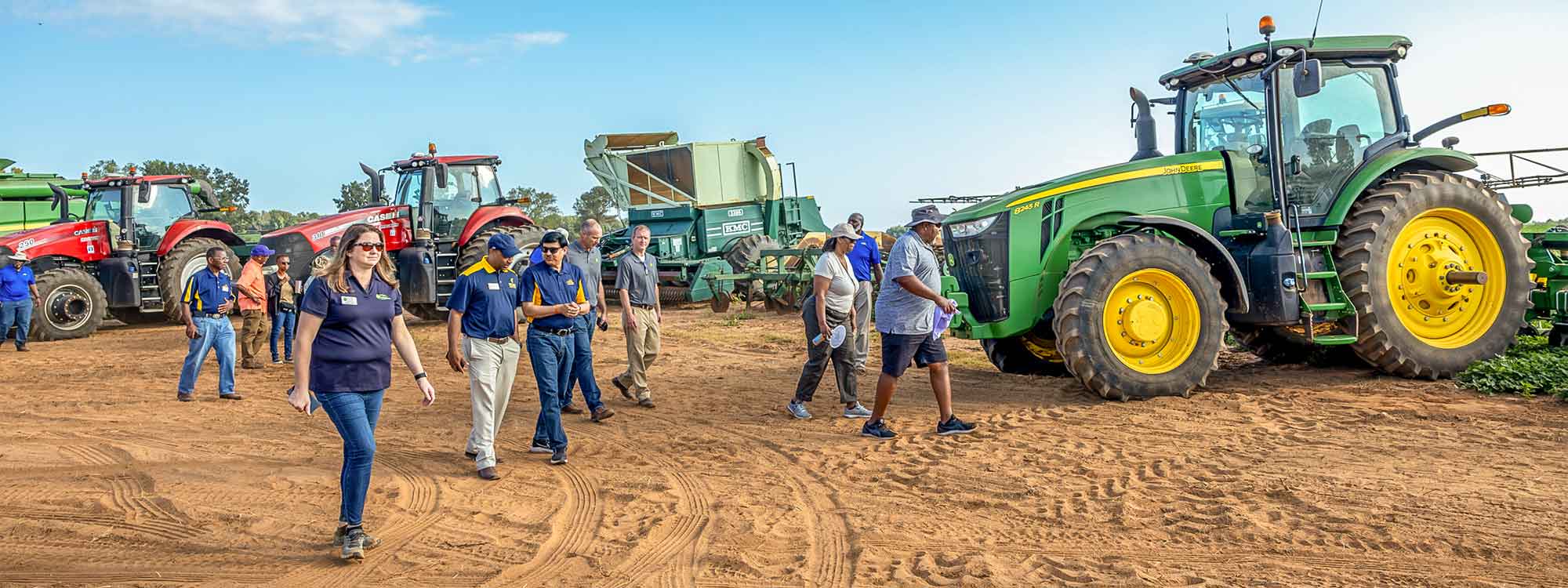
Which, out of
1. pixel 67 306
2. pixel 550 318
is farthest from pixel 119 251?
pixel 550 318

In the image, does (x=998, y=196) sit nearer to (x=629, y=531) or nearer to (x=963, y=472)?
(x=963, y=472)

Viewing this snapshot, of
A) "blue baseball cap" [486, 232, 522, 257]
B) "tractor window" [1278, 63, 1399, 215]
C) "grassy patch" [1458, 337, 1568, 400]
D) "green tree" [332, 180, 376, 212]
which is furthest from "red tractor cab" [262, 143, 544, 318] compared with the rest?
"grassy patch" [1458, 337, 1568, 400]

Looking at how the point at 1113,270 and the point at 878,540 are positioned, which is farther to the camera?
the point at 1113,270

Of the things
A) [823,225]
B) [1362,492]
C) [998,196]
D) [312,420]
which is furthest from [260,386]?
[823,225]

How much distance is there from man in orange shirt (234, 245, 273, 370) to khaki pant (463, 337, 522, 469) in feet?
19.0

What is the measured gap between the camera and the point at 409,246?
629 inches

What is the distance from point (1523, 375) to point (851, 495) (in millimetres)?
5330

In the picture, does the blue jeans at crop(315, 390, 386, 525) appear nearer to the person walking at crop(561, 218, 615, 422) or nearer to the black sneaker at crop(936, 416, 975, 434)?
the person walking at crop(561, 218, 615, 422)

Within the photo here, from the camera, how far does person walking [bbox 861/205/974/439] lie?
6.60 metres

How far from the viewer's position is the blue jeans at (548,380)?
6.37 meters

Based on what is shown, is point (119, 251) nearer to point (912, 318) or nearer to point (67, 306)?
point (67, 306)

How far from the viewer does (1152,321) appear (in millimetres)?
7566

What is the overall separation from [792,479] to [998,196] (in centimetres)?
325

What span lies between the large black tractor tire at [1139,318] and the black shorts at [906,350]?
1164 mm
